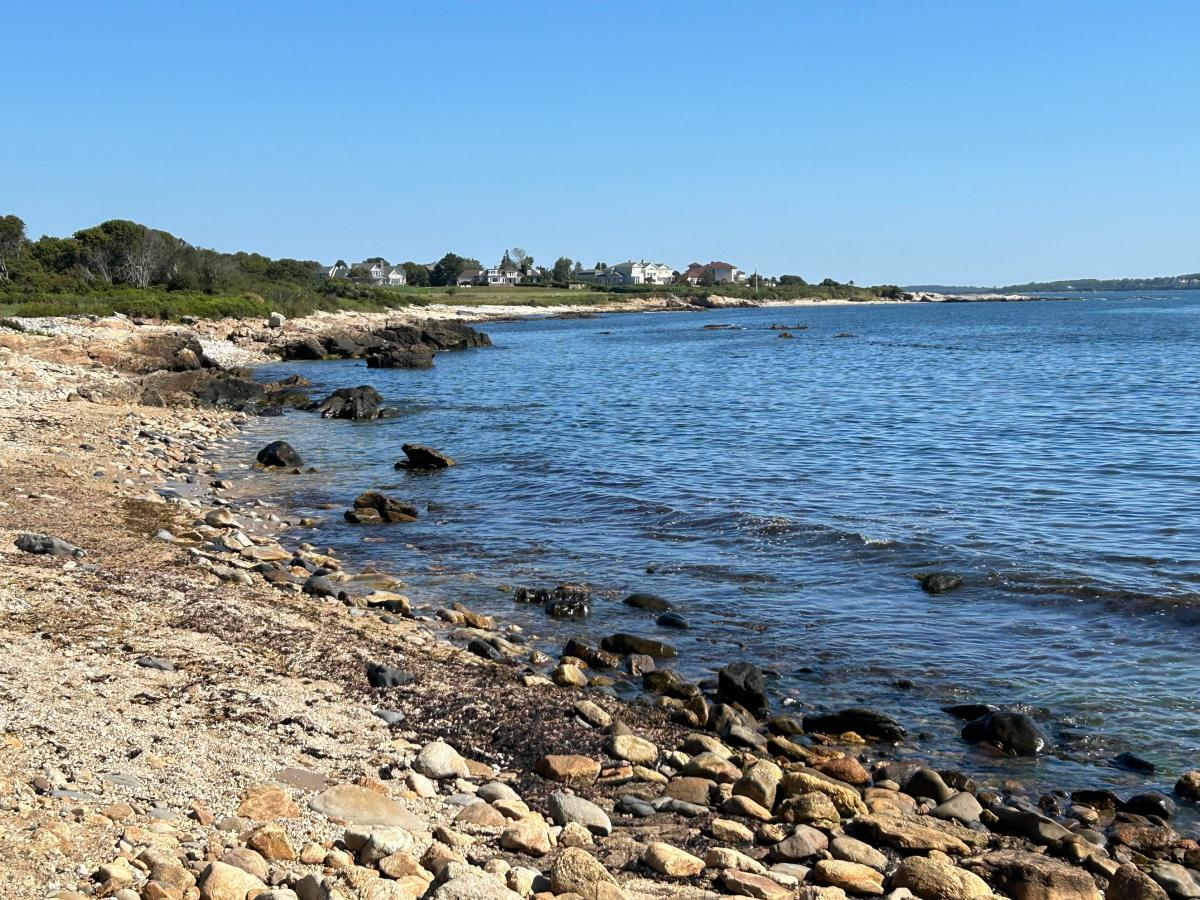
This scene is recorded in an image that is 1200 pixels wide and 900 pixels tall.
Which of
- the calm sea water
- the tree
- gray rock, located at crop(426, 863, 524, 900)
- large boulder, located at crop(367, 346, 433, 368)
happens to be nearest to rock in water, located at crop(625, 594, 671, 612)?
the calm sea water

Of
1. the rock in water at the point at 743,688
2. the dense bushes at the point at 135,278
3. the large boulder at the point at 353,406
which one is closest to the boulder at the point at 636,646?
the rock in water at the point at 743,688

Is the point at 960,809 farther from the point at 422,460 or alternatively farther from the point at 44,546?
the point at 422,460

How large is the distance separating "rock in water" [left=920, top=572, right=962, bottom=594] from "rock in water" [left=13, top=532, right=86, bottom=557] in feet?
36.7

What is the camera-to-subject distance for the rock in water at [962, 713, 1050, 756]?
9406 mm

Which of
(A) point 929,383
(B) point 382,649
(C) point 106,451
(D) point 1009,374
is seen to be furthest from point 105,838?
(D) point 1009,374

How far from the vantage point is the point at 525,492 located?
22297 millimetres

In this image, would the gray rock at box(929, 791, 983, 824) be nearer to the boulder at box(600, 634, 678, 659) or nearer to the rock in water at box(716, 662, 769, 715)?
the rock in water at box(716, 662, 769, 715)

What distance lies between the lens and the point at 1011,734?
9.45 metres

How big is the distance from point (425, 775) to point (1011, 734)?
5.44 meters

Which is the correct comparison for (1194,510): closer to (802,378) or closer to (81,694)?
(81,694)

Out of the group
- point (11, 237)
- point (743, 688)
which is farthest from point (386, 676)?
point (11, 237)

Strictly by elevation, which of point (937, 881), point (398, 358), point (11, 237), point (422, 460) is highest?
point (11, 237)

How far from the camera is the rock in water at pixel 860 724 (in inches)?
386

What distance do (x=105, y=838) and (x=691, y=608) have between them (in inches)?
364
